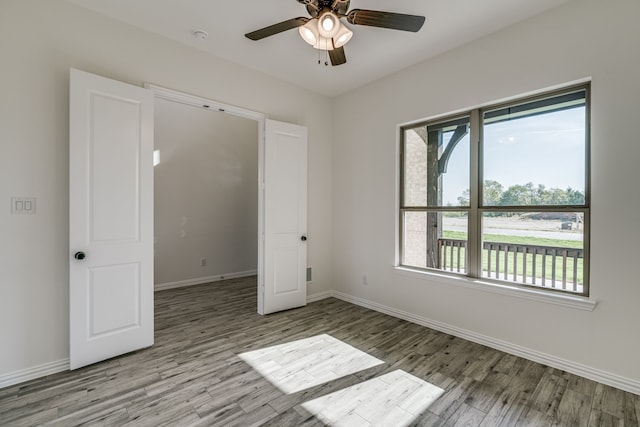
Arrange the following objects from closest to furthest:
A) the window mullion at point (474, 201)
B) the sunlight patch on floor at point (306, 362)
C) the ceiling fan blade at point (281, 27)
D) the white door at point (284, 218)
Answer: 1. the ceiling fan blade at point (281, 27)
2. the sunlight patch on floor at point (306, 362)
3. the window mullion at point (474, 201)
4. the white door at point (284, 218)

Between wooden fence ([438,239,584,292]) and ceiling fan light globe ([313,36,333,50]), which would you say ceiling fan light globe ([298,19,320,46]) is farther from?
wooden fence ([438,239,584,292])

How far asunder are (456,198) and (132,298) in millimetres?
3445

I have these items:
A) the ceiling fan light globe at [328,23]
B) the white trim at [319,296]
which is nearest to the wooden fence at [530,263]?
the white trim at [319,296]

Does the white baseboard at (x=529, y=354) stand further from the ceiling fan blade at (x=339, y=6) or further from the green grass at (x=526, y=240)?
the ceiling fan blade at (x=339, y=6)

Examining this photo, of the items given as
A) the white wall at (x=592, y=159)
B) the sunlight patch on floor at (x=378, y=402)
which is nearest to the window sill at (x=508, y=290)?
the white wall at (x=592, y=159)

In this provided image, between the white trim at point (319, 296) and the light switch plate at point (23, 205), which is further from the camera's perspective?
the white trim at point (319, 296)

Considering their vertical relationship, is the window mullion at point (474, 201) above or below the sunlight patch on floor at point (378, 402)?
above

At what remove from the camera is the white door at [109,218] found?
237 cm

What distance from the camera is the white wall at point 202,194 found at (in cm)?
493

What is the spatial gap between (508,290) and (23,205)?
419 cm

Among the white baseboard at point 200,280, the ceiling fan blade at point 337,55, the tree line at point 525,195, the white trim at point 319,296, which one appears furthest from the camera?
the white baseboard at point 200,280

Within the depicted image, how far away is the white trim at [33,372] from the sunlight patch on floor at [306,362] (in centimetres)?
144

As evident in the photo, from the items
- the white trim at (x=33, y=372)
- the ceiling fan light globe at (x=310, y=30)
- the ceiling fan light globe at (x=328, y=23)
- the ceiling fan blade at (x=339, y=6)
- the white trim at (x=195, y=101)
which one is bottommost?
the white trim at (x=33, y=372)

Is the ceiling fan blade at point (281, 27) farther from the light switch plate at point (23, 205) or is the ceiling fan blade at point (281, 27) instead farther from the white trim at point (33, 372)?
A: the white trim at point (33, 372)
